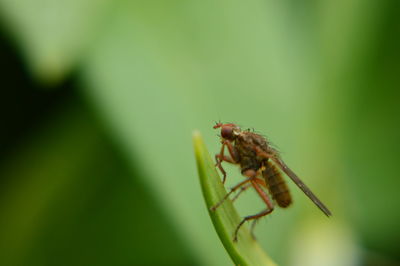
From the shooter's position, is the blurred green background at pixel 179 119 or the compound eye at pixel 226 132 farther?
the blurred green background at pixel 179 119

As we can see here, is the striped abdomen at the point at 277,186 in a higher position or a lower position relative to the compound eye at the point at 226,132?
lower

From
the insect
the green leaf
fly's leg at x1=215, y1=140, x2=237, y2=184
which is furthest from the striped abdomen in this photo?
the green leaf

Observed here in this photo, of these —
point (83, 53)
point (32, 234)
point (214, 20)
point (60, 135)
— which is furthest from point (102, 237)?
point (214, 20)

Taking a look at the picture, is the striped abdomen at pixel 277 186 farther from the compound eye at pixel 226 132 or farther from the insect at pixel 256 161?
the compound eye at pixel 226 132

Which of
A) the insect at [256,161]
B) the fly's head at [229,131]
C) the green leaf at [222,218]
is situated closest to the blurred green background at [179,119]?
the insect at [256,161]

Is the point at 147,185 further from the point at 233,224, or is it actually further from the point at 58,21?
the point at 233,224

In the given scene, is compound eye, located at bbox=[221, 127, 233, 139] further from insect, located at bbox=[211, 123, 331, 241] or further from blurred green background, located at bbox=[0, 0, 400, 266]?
blurred green background, located at bbox=[0, 0, 400, 266]

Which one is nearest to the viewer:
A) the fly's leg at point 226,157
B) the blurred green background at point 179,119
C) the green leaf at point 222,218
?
the green leaf at point 222,218
